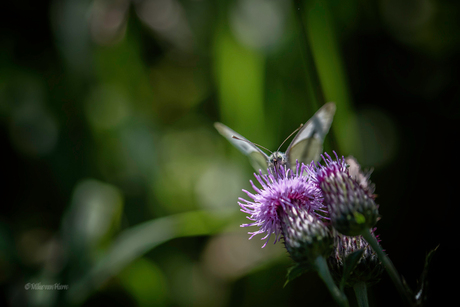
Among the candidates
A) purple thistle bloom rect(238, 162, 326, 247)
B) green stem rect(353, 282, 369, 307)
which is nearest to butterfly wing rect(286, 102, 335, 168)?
purple thistle bloom rect(238, 162, 326, 247)

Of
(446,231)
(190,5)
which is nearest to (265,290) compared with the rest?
(446,231)

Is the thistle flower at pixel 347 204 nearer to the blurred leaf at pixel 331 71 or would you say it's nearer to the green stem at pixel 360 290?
the green stem at pixel 360 290

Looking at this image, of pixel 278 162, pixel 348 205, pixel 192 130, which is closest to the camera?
pixel 348 205

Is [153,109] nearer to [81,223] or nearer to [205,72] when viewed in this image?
[205,72]

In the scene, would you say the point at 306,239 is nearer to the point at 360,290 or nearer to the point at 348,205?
the point at 348,205

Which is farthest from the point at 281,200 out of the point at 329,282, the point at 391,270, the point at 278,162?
the point at 391,270

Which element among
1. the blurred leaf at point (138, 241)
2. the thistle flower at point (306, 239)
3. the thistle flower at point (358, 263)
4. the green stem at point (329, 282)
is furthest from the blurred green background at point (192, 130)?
the green stem at point (329, 282)

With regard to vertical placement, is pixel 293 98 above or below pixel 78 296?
above

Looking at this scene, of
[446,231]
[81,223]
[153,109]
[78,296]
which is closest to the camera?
[78,296]
